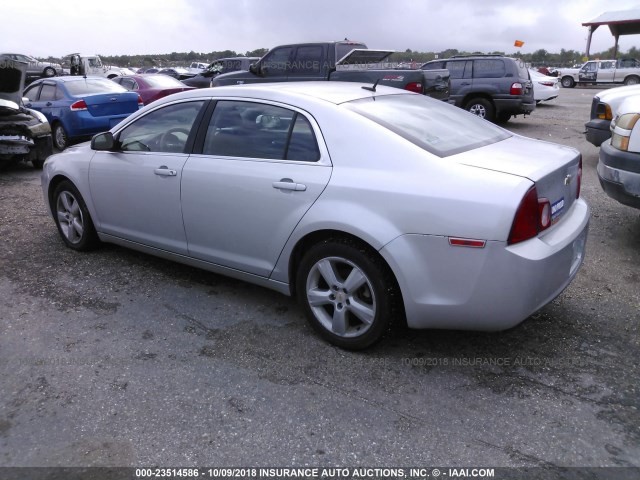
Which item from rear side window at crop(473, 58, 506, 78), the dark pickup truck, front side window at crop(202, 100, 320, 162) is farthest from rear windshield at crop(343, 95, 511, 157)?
rear side window at crop(473, 58, 506, 78)

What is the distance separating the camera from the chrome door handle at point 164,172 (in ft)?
A: 12.9

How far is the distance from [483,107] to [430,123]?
→ 10.0 meters

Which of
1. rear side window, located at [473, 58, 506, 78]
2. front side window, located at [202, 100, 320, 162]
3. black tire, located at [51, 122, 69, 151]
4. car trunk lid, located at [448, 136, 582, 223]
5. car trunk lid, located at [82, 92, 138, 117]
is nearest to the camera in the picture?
car trunk lid, located at [448, 136, 582, 223]

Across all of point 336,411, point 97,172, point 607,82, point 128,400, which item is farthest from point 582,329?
point 607,82

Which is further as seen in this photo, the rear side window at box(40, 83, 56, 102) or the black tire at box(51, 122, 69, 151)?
the rear side window at box(40, 83, 56, 102)

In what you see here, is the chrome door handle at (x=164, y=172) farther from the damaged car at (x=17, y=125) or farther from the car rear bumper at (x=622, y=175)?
the damaged car at (x=17, y=125)

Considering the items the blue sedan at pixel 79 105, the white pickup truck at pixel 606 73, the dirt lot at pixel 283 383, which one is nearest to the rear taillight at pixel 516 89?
the blue sedan at pixel 79 105

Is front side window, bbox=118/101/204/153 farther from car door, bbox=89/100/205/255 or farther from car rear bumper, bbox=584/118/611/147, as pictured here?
car rear bumper, bbox=584/118/611/147

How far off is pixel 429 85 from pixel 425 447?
8469 mm

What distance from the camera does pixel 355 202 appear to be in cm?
307

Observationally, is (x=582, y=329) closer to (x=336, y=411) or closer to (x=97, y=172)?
(x=336, y=411)

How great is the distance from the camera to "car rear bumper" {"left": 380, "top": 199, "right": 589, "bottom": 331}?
2.74m

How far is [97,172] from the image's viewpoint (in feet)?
14.9

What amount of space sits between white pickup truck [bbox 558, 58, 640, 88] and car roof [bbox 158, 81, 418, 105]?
29.7m
